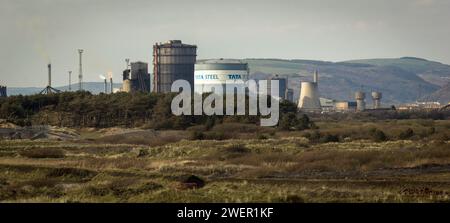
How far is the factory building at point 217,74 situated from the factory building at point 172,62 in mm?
2698

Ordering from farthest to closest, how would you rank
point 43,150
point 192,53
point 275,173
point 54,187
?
point 192,53 < point 43,150 < point 275,173 < point 54,187

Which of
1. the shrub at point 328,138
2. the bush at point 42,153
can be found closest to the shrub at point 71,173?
the bush at point 42,153

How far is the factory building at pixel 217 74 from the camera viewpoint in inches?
6216

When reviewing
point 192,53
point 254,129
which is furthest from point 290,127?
point 192,53

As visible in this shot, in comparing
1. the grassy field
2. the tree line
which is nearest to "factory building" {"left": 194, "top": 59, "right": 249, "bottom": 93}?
the tree line

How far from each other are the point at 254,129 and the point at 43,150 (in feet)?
120

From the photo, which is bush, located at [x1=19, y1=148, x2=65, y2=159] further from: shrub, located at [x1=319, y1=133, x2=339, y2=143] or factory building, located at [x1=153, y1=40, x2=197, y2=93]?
factory building, located at [x1=153, y1=40, x2=197, y2=93]

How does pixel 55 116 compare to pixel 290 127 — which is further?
pixel 55 116

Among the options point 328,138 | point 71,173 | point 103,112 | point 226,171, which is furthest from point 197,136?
point 71,173

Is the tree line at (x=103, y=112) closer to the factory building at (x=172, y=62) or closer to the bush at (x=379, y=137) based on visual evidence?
the bush at (x=379, y=137)

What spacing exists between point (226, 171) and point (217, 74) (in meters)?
109

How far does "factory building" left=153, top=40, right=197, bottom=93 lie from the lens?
522ft

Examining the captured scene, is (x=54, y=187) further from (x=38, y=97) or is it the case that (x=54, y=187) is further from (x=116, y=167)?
(x=38, y=97)
